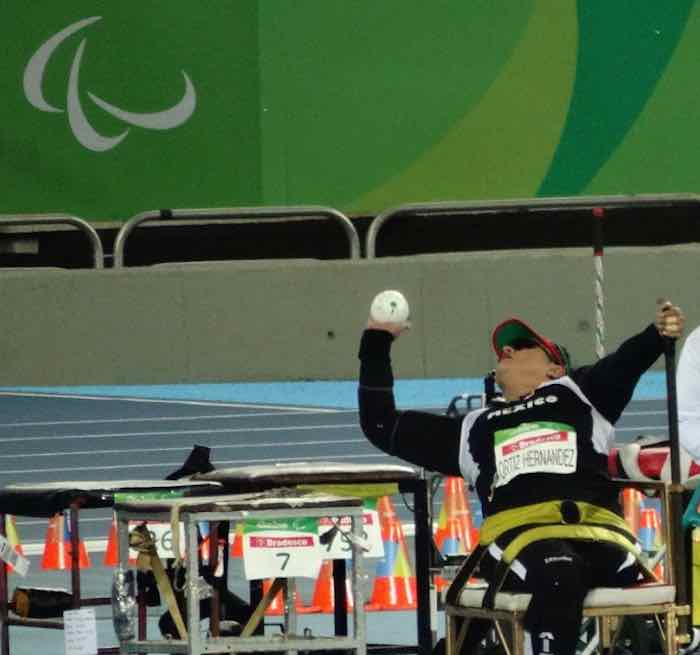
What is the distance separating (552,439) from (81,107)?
9409 millimetres

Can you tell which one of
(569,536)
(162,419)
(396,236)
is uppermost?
(396,236)

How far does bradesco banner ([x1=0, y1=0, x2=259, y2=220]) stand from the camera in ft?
51.0

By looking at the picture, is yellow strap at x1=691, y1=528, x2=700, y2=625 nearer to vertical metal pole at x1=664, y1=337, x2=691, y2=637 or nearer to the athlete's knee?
vertical metal pole at x1=664, y1=337, x2=691, y2=637

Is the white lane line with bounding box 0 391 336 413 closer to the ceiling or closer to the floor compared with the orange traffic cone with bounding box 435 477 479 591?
closer to the ceiling

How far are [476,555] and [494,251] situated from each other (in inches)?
330

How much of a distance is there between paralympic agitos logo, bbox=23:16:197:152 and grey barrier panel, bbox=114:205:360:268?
0.81m

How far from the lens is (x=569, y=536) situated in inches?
265

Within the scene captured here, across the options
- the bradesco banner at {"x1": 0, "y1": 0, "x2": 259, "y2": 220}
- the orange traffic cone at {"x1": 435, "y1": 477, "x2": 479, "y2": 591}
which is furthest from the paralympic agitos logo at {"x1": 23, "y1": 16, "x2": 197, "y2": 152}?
the orange traffic cone at {"x1": 435, "y1": 477, "x2": 479, "y2": 591}

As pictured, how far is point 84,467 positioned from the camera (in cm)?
1404

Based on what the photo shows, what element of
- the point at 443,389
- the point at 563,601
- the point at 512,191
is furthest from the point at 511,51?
the point at 563,601

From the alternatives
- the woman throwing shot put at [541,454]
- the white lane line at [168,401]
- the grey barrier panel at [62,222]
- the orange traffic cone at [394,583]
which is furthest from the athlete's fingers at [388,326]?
the grey barrier panel at [62,222]

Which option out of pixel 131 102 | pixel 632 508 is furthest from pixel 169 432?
pixel 632 508

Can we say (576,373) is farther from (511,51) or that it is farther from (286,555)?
(511,51)

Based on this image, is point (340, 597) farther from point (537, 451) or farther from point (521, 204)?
point (521, 204)
